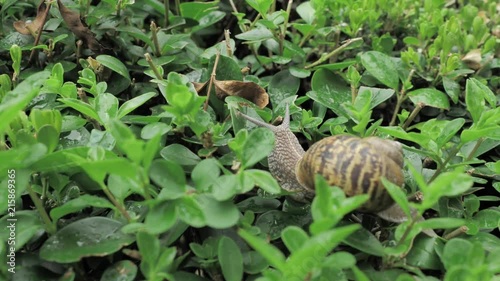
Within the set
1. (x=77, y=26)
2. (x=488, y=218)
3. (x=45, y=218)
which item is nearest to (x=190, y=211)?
(x=45, y=218)

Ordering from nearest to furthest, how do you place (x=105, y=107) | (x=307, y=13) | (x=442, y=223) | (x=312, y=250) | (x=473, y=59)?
(x=312, y=250)
(x=442, y=223)
(x=105, y=107)
(x=473, y=59)
(x=307, y=13)

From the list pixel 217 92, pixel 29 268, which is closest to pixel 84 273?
pixel 29 268

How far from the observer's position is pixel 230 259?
853mm

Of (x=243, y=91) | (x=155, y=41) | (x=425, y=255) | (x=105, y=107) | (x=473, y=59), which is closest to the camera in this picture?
(x=425, y=255)

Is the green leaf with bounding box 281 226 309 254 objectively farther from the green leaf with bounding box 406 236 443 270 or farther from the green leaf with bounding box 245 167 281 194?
the green leaf with bounding box 406 236 443 270

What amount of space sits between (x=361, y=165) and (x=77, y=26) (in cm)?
83

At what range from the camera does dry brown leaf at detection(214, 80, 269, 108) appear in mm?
1243

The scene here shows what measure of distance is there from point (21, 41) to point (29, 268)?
2.36 ft

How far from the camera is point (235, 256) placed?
853 millimetres

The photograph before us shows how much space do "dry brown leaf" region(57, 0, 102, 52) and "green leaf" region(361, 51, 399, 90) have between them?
716mm

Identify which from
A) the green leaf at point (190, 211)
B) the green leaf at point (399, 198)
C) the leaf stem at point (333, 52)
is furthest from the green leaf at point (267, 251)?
the leaf stem at point (333, 52)

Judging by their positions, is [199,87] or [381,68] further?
[381,68]

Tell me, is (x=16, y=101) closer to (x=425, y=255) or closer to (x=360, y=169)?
(x=360, y=169)

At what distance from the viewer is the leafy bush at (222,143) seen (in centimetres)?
80
